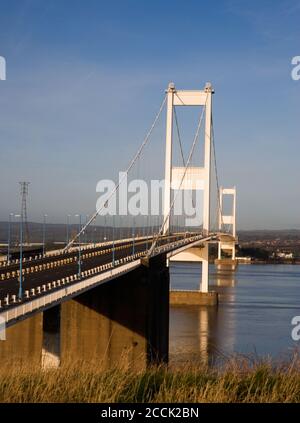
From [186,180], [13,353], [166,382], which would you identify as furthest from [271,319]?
[166,382]

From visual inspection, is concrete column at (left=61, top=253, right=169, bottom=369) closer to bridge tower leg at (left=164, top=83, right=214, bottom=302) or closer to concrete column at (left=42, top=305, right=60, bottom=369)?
concrete column at (left=42, top=305, right=60, bottom=369)

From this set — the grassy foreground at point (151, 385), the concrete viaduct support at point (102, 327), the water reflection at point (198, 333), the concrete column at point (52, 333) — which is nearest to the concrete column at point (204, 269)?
the water reflection at point (198, 333)

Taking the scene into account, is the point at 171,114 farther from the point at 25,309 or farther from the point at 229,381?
the point at 229,381

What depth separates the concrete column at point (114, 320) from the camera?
1881cm

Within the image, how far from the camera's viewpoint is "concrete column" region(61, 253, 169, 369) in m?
18.8

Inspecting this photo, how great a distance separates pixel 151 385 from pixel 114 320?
46.0ft

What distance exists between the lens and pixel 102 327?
1928 cm

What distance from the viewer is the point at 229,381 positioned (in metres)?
5.23

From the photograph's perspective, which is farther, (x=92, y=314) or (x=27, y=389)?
(x=92, y=314)

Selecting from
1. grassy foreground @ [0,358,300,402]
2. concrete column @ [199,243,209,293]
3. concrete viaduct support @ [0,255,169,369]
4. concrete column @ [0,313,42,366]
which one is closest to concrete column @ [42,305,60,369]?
concrete viaduct support @ [0,255,169,369]

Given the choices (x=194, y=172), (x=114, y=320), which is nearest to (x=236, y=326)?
(x=114, y=320)

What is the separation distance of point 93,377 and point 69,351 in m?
14.5

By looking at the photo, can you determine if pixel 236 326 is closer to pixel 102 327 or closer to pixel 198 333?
pixel 198 333
